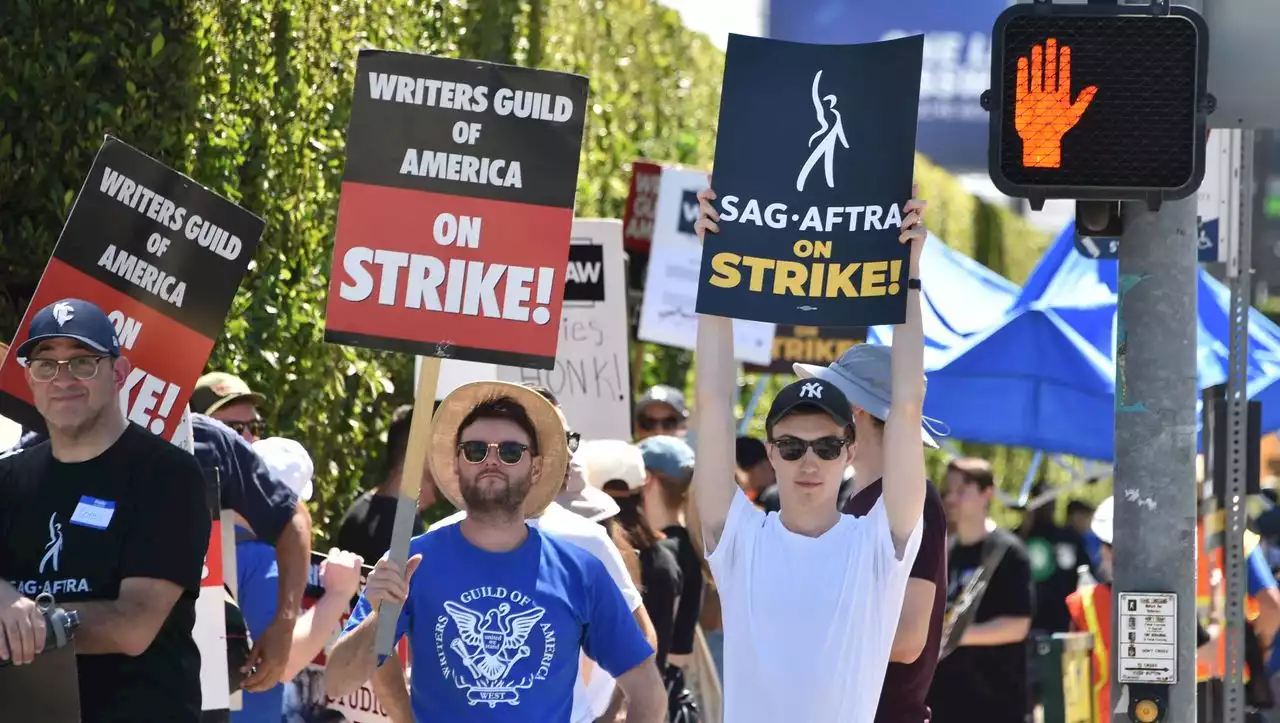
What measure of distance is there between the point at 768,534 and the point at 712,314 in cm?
73

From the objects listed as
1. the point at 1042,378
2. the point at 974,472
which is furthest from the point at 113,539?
the point at 1042,378

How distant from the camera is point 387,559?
5.26 metres

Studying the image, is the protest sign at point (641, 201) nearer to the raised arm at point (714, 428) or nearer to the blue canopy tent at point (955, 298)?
the blue canopy tent at point (955, 298)

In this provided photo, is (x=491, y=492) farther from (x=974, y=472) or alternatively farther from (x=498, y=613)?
(x=974, y=472)

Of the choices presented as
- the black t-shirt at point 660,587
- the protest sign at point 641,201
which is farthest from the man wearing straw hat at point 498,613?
the protest sign at point 641,201

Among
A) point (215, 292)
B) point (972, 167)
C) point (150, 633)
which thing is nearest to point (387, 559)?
point (150, 633)

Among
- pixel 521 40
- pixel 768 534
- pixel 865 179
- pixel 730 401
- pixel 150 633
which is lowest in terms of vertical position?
pixel 150 633

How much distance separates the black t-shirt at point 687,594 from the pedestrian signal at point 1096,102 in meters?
3.33

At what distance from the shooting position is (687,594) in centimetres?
910

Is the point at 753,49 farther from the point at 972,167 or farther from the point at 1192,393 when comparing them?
the point at 972,167

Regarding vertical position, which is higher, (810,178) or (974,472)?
(810,178)

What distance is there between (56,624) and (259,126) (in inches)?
194

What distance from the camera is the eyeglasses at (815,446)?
17.7 feet

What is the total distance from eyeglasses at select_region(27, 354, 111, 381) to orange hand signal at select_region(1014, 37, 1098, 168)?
271 cm
